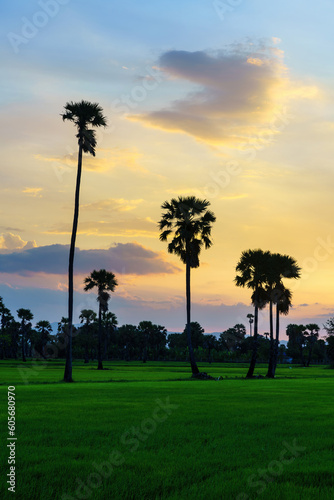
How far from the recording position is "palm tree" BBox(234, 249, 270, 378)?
2261 inches

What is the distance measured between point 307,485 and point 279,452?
2424mm

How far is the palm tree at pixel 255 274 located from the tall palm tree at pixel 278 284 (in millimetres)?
776

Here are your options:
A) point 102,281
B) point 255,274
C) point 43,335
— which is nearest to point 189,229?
point 255,274

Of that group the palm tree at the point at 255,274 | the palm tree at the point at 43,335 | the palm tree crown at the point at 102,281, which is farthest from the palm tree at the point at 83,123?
the palm tree at the point at 43,335

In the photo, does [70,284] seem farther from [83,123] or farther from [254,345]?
[254,345]

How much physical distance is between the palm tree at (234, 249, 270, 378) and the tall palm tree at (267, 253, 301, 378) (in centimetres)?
78

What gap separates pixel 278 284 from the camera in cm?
5888

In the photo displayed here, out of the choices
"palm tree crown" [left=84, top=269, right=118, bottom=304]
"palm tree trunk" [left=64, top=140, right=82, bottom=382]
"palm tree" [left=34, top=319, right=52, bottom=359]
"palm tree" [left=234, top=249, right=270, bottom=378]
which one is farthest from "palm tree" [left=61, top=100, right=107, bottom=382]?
"palm tree" [left=34, top=319, right=52, bottom=359]

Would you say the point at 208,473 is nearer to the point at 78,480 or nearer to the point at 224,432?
the point at 78,480

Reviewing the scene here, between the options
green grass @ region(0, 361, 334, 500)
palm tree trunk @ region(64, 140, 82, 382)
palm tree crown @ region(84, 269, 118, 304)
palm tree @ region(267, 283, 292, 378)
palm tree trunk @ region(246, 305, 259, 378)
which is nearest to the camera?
green grass @ region(0, 361, 334, 500)

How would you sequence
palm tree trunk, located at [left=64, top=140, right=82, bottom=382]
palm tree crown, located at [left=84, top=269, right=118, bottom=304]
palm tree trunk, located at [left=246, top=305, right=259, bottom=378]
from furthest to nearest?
1. palm tree crown, located at [left=84, top=269, right=118, bottom=304]
2. palm tree trunk, located at [left=246, top=305, right=259, bottom=378]
3. palm tree trunk, located at [left=64, top=140, right=82, bottom=382]

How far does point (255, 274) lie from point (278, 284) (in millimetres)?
3317

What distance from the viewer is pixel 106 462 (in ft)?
32.5

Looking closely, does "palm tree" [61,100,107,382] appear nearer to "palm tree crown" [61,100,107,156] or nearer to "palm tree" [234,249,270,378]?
"palm tree crown" [61,100,107,156]
